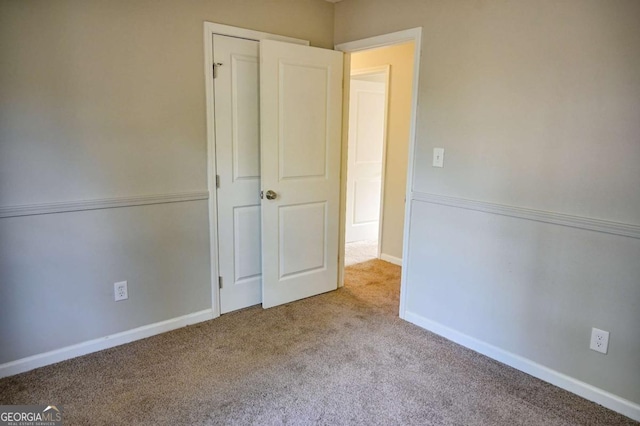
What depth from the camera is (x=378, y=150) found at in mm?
5137

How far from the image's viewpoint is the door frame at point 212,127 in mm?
2715

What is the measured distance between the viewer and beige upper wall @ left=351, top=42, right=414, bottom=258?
412cm

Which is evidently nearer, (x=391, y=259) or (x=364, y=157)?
(x=391, y=259)

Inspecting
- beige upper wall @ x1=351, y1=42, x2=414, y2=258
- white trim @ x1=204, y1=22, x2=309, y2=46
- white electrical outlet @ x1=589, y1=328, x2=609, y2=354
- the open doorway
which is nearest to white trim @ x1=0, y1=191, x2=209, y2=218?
white trim @ x1=204, y1=22, x2=309, y2=46

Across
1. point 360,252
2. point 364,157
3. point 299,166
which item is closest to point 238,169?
point 299,166

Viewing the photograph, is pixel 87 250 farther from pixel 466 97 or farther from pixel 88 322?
pixel 466 97

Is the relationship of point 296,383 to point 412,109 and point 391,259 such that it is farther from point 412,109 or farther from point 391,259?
point 391,259

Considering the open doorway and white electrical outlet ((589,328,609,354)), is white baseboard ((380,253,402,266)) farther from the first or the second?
white electrical outlet ((589,328,609,354))

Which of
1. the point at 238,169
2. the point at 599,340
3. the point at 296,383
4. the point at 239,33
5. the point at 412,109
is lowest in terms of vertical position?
the point at 296,383

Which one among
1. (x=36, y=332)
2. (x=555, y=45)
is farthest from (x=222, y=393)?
(x=555, y=45)

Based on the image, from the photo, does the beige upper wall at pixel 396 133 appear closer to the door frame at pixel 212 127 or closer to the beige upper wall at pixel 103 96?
the door frame at pixel 212 127

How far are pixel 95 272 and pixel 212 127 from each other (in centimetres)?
117

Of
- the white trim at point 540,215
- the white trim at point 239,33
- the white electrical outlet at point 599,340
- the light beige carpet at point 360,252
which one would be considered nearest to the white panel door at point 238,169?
the white trim at point 239,33

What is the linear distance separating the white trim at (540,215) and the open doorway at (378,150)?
51.0 inches
